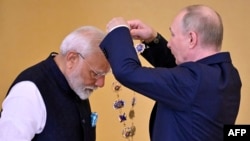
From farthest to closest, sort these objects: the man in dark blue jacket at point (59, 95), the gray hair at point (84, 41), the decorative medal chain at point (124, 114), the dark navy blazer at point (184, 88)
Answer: the decorative medal chain at point (124, 114), the gray hair at point (84, 41), the man in dark blue jacket at point (59, 95), the dark navy blazer at point (184, 88)

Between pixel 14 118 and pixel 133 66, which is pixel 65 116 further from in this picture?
pixel 133 66

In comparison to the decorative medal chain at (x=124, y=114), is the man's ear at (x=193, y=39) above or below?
above

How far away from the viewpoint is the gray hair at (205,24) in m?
1.08

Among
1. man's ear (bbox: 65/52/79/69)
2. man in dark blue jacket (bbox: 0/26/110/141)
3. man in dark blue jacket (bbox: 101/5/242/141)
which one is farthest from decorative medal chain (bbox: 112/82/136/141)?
man in dark blue jacket (bbox: 101/5/242/141)

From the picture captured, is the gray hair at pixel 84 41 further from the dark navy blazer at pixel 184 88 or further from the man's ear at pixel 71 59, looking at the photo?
the dark navy blazer at pixel 184 88

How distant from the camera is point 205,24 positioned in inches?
42.6

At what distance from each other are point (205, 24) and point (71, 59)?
0.58 metres

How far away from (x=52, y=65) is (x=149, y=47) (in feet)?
1.19

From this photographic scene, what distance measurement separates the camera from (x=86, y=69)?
1495 mm

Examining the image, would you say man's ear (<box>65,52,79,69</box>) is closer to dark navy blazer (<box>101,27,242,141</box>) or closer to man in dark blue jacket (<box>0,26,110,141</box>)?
man in dark blue jacket (<box>0,26,110,141</box>)

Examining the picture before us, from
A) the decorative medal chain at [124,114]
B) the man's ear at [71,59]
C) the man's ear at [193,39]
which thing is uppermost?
the man's ear at [193,39]

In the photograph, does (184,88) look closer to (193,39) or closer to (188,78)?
(188,78)

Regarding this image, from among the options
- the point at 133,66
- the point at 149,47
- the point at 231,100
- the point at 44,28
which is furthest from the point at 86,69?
the point at 44,28

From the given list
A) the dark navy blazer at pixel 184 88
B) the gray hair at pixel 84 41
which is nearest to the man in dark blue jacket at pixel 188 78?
the dark navy blazer at pixel 184 88
